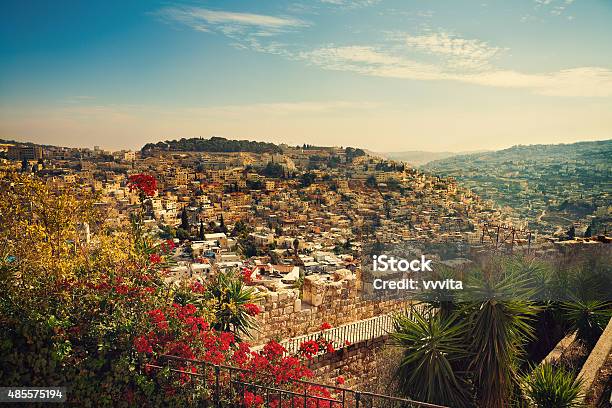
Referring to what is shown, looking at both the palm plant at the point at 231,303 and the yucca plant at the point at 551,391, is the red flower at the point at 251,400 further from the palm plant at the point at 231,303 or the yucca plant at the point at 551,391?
the yucca plant at the point at 551,391

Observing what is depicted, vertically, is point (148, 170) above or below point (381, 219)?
above

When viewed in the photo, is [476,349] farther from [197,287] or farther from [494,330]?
[197,287]

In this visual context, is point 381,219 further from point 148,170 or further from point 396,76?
point 148,170

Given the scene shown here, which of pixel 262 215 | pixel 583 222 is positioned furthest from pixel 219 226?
pixel 583 222

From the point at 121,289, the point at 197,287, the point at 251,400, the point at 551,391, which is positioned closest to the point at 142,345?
the point at 121,289

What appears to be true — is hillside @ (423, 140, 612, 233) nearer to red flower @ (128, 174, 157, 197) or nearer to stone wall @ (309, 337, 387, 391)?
stone wall @ (309, 337, 387, 391)

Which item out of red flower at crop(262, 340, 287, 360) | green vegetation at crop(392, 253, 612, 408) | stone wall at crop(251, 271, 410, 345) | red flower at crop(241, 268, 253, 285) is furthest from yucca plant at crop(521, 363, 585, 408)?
red flower at crop(241, 268, 253, 285)
